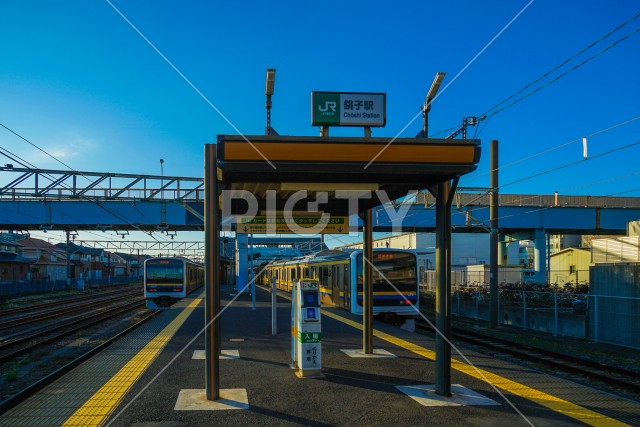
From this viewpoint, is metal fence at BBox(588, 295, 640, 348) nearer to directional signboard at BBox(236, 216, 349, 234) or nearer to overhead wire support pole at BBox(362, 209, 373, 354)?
overhead wire support pole at BBox(362, 209, 373, 354)

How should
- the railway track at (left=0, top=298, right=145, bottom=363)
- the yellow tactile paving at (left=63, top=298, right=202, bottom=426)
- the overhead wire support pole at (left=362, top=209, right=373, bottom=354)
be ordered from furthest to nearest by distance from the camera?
the railway track at (left=0, top=298, right=145, bottom=363), the overhead wire support pole at (left=362, top=209, right=373, bottom=354), the yellow tactile paving at (left=63, top=298, right=202, bottom=426)

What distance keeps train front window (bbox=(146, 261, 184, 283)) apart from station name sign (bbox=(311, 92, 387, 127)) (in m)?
19.5

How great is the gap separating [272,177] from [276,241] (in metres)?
57.2

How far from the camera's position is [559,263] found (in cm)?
4019

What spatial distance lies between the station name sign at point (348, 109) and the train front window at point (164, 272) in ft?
64.1

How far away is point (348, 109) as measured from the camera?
8.29 meters

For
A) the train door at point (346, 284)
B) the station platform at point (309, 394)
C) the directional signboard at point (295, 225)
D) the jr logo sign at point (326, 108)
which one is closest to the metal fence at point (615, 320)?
the station platform at point (309, 394)

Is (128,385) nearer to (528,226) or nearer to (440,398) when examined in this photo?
(440,398)

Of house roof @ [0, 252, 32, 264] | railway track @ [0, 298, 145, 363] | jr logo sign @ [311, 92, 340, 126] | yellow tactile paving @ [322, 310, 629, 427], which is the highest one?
jr logo sign @ [311, 92, 340, 126]

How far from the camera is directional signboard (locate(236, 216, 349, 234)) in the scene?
1118 centimetres

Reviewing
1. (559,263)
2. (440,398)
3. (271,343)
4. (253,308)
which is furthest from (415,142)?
(559,263)

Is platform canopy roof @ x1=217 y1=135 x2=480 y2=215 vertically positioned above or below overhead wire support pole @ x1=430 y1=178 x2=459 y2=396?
above

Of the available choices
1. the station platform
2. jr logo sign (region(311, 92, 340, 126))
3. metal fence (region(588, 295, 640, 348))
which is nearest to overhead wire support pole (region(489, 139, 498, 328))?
metal fence (region(588, 295, 640, 348))

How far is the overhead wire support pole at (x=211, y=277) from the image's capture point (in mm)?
6570
